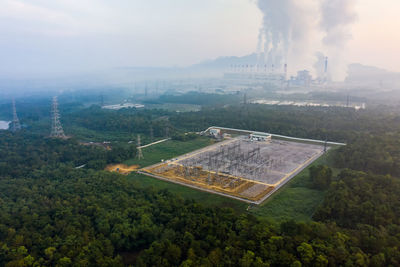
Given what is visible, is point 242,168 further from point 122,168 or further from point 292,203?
point 122,168

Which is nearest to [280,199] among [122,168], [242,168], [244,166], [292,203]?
[292,203]

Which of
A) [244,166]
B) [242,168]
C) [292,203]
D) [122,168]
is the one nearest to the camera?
[292,203]

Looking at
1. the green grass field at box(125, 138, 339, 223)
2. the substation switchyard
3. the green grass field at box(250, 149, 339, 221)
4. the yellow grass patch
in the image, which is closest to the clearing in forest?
the yellow grass patch

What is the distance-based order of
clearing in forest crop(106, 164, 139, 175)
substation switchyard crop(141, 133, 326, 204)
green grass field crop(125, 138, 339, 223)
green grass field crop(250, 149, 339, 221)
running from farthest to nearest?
clearing in forest crop(106, 164, 139, 175) < substation switchyard crop(141, 133, 326, 204) < green grass field crop(125, 138, 339, 223) < green grass field crop(250, 149, 339, 221)

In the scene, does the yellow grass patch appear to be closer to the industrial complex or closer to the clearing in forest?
the clearing in forest

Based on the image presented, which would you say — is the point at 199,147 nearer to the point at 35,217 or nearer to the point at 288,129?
the point at 288,129

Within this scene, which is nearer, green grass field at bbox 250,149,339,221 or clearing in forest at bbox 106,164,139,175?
green grass field at bbox 250,149,339,221

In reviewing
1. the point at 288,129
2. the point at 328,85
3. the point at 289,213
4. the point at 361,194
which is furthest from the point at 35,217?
the point at 328,85

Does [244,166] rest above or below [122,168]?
above
